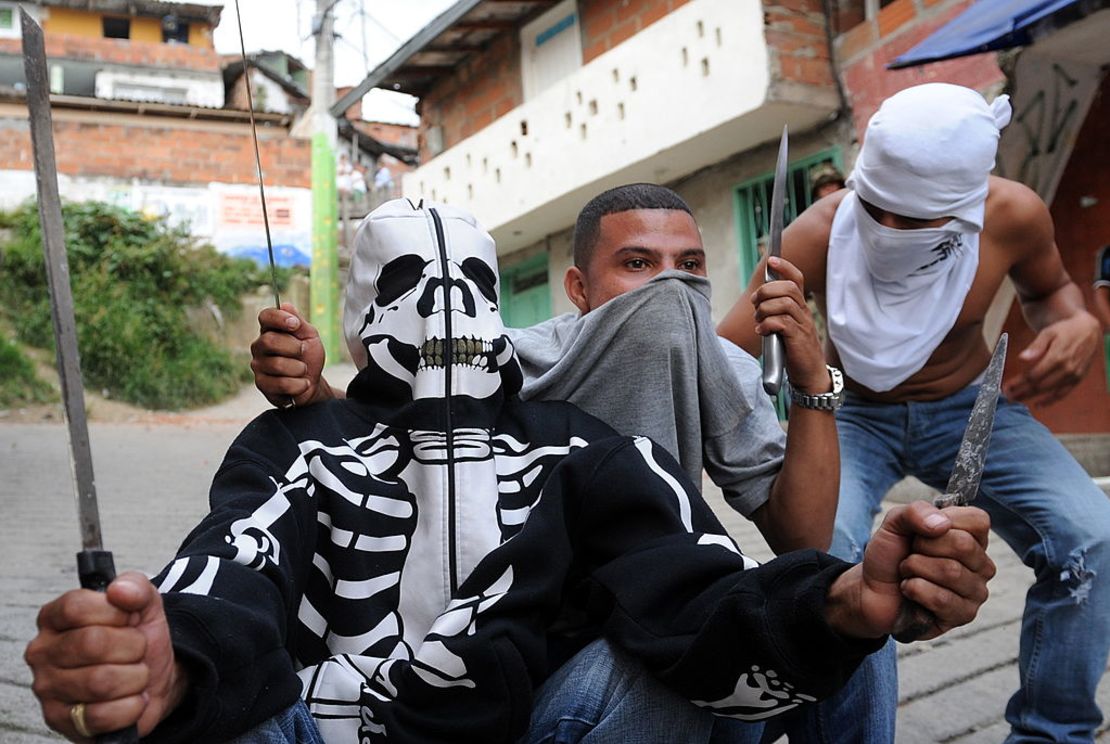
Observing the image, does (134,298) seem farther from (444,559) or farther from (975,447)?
(975,447)

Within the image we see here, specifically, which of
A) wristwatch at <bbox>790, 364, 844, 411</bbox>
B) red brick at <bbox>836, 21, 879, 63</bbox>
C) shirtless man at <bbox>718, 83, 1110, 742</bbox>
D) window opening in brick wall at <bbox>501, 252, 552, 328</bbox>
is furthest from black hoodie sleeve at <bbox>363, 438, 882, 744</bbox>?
window opening in brick wall at <bbox>501, 252, 552, 328</bbox>

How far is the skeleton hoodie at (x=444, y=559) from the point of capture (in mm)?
1405

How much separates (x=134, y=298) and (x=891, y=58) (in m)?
12.4

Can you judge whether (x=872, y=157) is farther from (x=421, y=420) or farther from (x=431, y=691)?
(x=431, y=691)

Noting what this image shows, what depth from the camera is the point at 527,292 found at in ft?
47.9

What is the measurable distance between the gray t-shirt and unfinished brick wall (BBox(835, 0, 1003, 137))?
651 centimetres

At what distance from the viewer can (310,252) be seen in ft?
64.2

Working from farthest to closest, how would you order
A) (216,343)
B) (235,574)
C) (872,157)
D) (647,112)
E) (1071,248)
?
(216,343), (647,112), (1071,248), (872,157), (235,574)

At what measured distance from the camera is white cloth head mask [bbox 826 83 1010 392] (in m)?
2.65

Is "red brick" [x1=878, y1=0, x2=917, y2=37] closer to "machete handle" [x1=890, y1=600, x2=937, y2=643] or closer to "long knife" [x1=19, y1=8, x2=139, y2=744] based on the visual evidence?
"machete handle" [x1=890, y1=600, x2=937, y2=643]

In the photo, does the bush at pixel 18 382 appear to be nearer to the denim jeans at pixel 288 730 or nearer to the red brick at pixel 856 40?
the red brick at pixel 856 40

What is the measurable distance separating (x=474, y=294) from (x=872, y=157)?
1308 mm

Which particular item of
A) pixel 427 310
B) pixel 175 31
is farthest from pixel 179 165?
pixel 427 310

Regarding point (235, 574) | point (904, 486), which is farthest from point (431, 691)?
point (904, 486)
